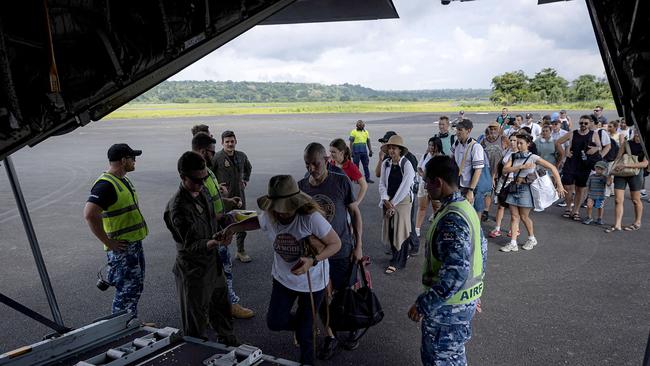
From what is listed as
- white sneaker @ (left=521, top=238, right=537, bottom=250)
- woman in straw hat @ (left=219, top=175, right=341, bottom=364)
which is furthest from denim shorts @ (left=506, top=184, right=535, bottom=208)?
woman in straw hat @ (left=219, top=175, right=341, bottom=364)

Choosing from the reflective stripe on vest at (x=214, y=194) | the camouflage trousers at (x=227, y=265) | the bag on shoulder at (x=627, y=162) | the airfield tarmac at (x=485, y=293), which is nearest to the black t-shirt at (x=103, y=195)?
the reflective stripe on vest at (x=214, y=194)

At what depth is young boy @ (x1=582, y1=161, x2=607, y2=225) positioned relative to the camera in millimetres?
6996

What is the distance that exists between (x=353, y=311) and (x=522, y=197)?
165 inches

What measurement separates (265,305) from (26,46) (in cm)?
352

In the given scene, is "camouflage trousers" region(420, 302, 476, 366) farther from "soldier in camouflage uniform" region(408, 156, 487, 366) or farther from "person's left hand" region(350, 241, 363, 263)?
"person's left hand" region(350, 241, 363, 263)

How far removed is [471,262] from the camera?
240 centimetres

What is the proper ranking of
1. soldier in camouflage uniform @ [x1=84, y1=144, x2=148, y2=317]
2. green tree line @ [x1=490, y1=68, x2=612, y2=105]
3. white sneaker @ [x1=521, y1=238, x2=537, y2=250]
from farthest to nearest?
green tree line @ [x1=490, y1=68, x2=612, y2=105] < white sneaker @ [x1=521, y1=238, x2=537, y2=250] < soldier in camouflage uniform @ [x1=84, y1=144, x2=148, y2=317]

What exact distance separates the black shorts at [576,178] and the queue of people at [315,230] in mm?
759

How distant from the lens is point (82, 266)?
5.79 metres

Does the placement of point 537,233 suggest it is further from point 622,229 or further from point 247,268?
point 247,268

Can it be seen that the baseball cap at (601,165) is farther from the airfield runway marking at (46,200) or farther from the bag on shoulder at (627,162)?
the airfield runway marking at (46,200)

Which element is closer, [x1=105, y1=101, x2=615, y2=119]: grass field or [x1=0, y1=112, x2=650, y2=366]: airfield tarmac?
[x1=0, y1=112, x2=650, y2=366]: airfield tarmac

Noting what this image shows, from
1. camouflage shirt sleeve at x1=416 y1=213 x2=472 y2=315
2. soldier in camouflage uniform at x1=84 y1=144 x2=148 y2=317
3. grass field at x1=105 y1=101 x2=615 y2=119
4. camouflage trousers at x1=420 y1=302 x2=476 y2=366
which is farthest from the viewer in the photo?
grass field at x1=105 y1=101 x2=615 y2=119

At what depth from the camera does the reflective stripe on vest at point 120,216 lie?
3.54 meters
